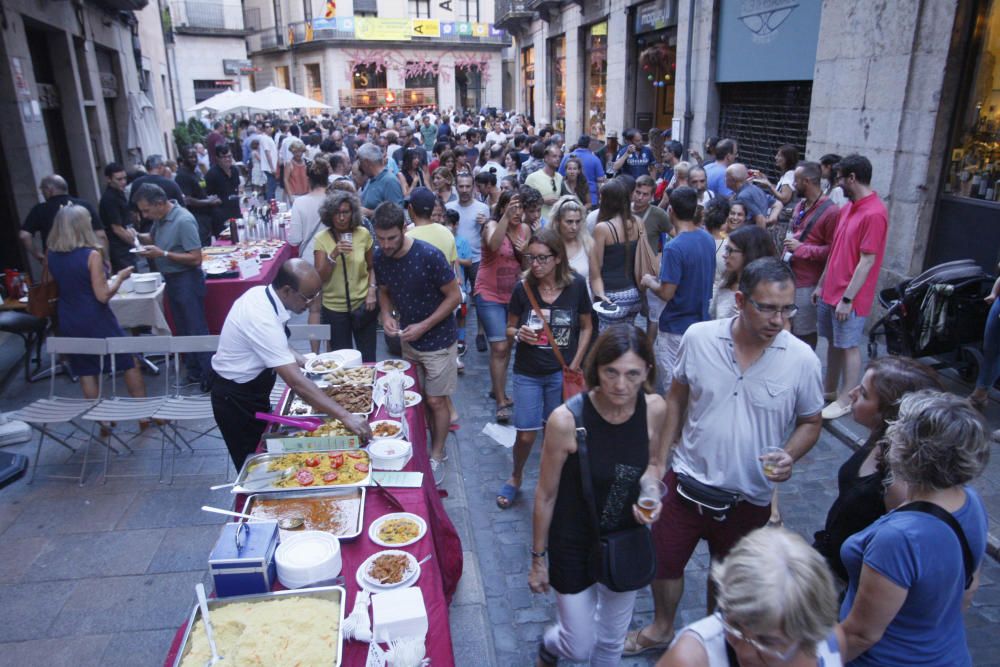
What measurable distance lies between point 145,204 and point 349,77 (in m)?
41.1

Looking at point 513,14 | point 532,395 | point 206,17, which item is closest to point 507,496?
point 532,395

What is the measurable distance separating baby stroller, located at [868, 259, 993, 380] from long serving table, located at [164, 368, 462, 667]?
465cm

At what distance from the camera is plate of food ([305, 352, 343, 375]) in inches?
177

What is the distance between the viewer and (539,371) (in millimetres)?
4520

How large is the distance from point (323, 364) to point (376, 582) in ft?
7.61

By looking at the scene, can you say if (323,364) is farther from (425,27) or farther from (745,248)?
(425,27)

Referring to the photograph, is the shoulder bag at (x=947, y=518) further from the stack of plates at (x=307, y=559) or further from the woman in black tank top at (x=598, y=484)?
the stack of plates at (x=307, y=559)

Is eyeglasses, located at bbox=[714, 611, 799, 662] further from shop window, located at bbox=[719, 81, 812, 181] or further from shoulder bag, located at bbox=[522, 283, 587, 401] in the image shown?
shop window, located at bbox=[719, 81, 812, 181]

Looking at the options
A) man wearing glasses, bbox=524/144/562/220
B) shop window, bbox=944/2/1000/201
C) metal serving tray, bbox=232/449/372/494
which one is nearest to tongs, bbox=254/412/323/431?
metal serving tray, bbox=232/449/372/494

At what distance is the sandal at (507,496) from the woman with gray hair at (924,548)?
283cm

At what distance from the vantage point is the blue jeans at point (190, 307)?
6465 mm

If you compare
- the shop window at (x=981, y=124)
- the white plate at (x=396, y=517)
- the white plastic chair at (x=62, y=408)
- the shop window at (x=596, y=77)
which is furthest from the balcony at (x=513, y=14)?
the white plate at (x=396, y=517)

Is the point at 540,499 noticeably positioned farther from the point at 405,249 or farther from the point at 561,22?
the point at 561,22

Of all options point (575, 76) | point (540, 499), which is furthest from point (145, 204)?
point (575, 76)
